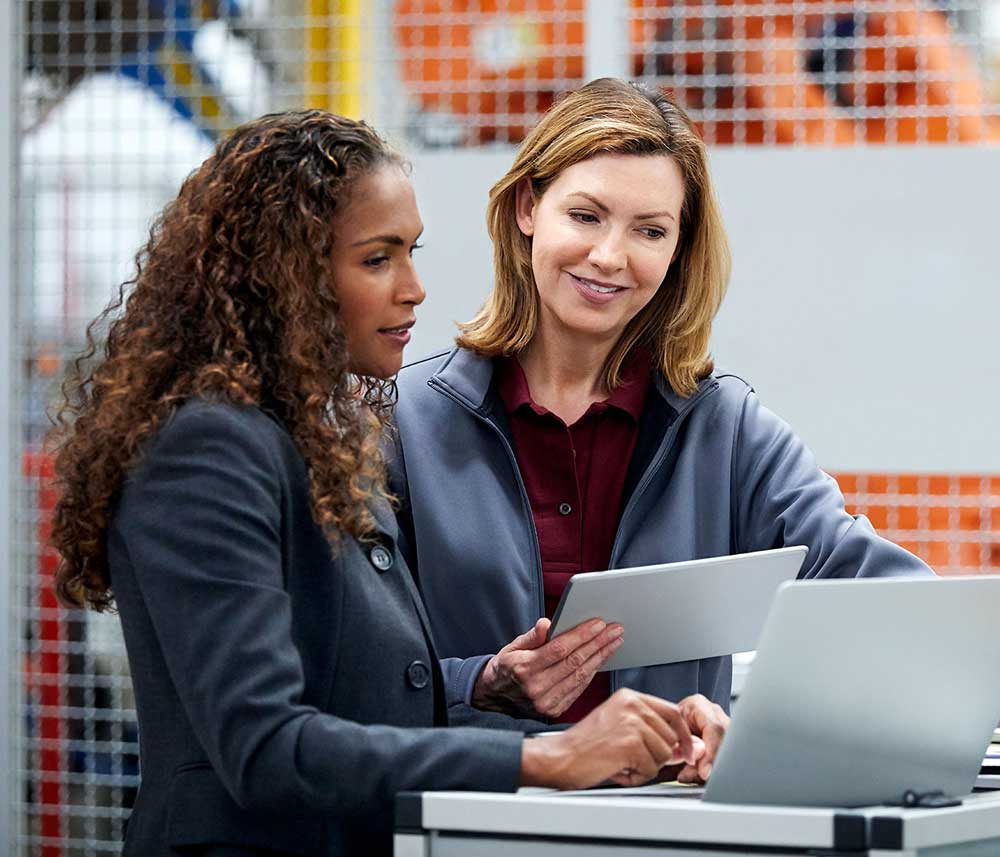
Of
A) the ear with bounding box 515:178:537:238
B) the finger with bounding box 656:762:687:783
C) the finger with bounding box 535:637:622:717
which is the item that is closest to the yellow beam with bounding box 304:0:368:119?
the ear with bounding box 515:178:537:238

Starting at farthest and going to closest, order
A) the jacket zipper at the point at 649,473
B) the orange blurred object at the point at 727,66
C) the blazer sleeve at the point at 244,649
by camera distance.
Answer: the orange blurred object at the point at 727,66, the jacket zipper at the point at 649,473, the blazer sleeve at the point at 244,649

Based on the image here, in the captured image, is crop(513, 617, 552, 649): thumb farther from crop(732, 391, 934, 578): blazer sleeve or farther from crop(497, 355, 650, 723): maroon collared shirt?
crop(732, 391, 934, 578): blazer sleeve

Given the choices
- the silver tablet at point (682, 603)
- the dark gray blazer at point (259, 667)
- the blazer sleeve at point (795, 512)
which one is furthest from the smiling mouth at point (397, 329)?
the blazer sleeve at point (795, 512)

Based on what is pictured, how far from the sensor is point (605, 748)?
4.96ft

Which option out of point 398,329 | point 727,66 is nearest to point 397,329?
point 398,329

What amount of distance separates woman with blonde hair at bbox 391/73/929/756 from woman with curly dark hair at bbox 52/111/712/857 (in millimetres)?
401

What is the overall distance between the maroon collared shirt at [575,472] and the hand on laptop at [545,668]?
187 millimetres

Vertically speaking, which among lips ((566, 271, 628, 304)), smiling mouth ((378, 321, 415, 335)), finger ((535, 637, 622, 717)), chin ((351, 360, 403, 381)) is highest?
lips ((566, 271, 628, 304))

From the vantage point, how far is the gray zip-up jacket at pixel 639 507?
2.12 m

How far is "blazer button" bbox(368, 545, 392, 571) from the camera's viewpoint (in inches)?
66.0

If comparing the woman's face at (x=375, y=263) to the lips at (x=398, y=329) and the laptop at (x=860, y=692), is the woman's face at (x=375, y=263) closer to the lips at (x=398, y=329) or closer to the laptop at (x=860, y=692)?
the lips at (x=398, y=329)

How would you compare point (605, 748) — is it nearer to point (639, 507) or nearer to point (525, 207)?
point (639, 507)

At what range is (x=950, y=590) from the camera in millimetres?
1475

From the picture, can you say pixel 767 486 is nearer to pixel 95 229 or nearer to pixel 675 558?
pixel 675 558
